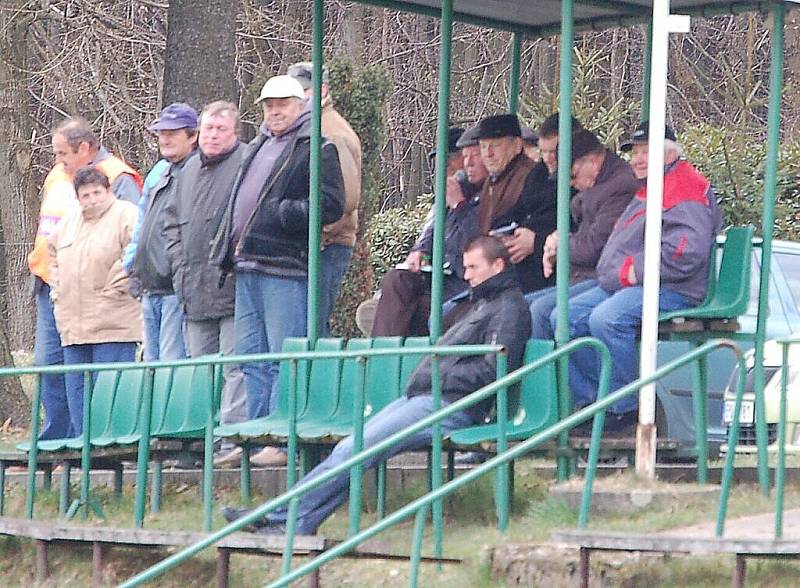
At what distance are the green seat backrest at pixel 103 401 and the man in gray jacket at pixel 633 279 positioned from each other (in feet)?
7.87

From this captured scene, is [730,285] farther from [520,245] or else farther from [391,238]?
[391,238]

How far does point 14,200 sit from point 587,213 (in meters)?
14.5

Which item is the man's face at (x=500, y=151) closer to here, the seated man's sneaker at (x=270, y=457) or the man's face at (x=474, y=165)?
the man's face at (x=474, y=165)

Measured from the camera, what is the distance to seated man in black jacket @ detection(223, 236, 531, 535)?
312 inches

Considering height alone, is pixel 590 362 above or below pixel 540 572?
above

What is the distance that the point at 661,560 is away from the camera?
7.12 m

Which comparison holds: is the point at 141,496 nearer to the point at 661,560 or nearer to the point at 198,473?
the point at 198,473

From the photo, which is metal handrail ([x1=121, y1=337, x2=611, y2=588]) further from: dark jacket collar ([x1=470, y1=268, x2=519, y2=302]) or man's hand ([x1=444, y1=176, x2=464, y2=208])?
man's hand ([x1=444, y1=176, x2=464, y2=208])

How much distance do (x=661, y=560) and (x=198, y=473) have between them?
322 cm

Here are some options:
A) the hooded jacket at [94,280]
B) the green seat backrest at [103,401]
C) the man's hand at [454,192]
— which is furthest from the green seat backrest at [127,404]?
the man's hand at [454,192]

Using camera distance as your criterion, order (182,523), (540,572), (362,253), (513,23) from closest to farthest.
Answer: (540,572), (182,523), (513,23), (362,253)

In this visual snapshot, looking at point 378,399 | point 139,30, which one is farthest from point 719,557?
point 139,30

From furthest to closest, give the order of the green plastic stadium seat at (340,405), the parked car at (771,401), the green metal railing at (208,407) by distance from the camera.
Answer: the parked car at (771,401) → the green plastic stadium seat at (340,405) → the green metal railing at (208,407)

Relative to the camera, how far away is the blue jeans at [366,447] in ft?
25.9
